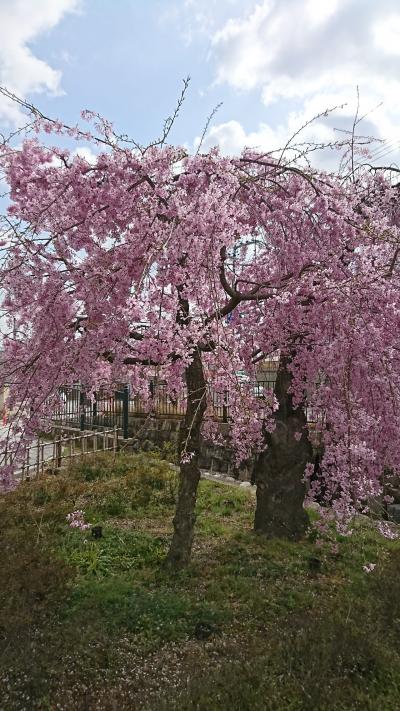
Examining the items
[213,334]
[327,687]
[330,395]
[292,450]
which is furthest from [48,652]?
[292,450]

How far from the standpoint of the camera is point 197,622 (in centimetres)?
441

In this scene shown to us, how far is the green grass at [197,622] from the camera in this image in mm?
3340

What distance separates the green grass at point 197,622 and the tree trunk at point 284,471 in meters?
0.30

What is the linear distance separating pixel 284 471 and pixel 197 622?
2850 mm

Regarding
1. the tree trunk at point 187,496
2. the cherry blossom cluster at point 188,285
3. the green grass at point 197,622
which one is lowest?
the green grass at point 197,622

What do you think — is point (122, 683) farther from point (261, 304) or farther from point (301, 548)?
point (261, 304)

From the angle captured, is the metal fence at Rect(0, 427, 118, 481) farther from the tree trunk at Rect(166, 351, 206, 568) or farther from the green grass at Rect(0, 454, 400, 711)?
the tree trunk at Rect(166, 351, 206, 568)

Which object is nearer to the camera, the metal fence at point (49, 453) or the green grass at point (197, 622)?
the green grass at point (197, 622)

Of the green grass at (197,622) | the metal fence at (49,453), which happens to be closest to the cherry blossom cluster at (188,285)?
the metal fence at (49,453)

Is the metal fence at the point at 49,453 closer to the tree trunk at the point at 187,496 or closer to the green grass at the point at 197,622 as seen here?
the green grass at the point at 197,622

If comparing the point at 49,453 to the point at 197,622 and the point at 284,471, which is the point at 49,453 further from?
the point at 197,622

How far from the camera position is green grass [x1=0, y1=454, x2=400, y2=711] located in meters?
3.34

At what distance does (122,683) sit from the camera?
3.56 meters

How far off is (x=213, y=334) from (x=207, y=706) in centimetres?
262
